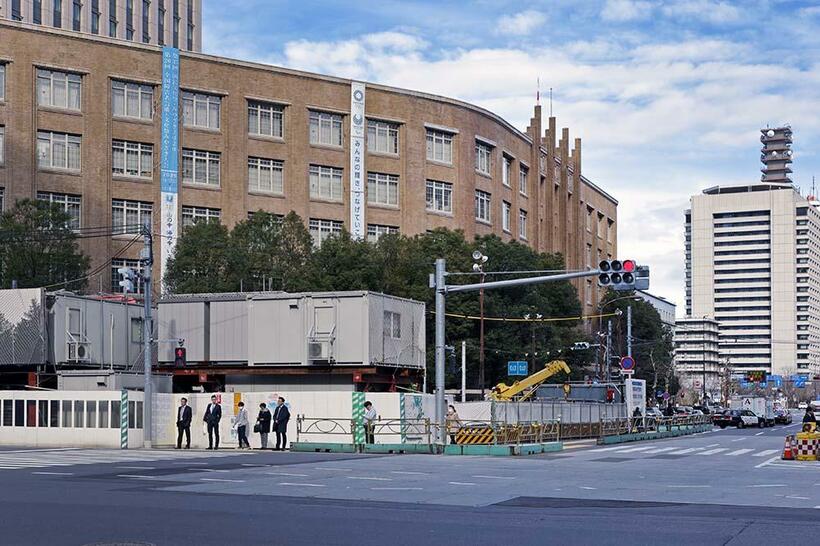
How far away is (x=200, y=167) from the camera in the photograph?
8038 centimetres

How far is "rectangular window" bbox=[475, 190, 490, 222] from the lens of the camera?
92562 millimetres

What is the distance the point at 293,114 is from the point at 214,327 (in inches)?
1474

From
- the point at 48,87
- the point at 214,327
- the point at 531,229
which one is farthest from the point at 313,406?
the point at 531,229

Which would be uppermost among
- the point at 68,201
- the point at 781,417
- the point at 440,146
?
the point at 440,146

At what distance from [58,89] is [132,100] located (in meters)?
4.96

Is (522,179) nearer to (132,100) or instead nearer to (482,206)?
(482,206)

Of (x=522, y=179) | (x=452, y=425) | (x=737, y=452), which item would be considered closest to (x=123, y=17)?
(x=522, y=179)

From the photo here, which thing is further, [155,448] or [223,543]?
[155,448]

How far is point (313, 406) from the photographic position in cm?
4088

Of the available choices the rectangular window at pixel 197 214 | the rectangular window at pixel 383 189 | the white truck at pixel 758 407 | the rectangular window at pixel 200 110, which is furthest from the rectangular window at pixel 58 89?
the white truck at pixel 758 407

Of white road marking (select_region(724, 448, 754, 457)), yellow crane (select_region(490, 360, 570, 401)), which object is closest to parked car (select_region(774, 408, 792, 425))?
yellow crane (select_region(490, 360, 570, 401))

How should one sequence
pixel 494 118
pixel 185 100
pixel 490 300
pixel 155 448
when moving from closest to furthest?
pixel 155 448 < pixel 490 300 < pixel 185 100 < pixel 494 118

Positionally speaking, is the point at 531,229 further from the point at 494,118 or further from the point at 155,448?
the point at 155,448

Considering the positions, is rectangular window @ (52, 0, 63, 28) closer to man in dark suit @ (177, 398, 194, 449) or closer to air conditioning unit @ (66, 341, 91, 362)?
air conditioning unit @ (66, 341, 91, 362)
